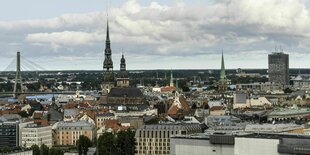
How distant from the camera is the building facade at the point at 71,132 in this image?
7862 centimetres

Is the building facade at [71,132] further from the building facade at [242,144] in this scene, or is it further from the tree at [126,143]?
the building facade at [242,144]

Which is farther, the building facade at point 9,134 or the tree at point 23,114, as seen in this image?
the tree at point 23,114

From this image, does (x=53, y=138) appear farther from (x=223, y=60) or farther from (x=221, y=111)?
(x=223, y=60)

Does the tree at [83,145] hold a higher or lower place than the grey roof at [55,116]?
lower

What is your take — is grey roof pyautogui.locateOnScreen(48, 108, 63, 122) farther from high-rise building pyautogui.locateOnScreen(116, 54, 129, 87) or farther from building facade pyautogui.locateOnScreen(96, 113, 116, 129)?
high-rise building pyautogui.locateOnScreen(116, 54, 129, 87)

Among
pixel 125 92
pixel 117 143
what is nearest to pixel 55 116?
pixel 125 92

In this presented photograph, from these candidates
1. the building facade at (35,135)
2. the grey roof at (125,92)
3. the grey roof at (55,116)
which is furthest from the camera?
the grey roof at (125,92)

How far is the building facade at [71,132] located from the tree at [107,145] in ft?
42.9

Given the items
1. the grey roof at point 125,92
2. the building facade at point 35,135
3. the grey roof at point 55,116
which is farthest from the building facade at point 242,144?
the grey roof at point 125,92

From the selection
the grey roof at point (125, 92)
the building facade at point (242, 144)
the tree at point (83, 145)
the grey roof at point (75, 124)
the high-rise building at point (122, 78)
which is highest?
the high-rise building at point (122, 78)

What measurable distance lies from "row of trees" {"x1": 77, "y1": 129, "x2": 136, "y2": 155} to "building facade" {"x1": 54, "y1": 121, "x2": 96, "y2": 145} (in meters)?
10.3

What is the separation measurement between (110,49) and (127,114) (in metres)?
28.6

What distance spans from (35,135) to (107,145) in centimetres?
1238

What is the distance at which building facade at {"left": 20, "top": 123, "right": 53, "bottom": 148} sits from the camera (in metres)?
73.6
